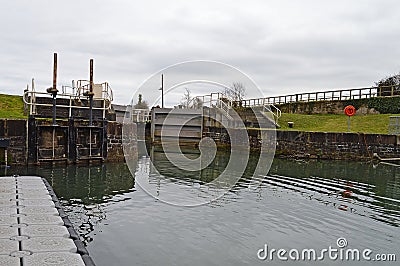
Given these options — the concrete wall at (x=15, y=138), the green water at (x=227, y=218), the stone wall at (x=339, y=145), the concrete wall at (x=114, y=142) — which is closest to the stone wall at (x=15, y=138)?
the concrete wall at (x=15, y=138)

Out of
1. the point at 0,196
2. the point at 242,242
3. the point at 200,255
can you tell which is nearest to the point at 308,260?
the point at 242,242

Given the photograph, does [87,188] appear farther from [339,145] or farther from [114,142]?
[339,145]

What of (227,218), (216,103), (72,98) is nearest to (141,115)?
(216,103)

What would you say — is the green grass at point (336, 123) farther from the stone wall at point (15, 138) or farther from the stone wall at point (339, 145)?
the stone wall at point (15, 138)

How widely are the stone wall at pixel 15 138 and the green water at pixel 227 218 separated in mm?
1030

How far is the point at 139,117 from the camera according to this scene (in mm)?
34281

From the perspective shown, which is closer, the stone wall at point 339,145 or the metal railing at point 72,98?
the metal railing at point 72,98

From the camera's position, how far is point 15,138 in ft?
52.2

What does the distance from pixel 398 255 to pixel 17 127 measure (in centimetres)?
1416

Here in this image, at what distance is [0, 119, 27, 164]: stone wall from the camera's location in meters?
15.7

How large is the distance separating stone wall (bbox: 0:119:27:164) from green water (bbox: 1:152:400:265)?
103 centimetres

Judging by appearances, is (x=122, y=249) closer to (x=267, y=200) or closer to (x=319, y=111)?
(x=267, y=200)

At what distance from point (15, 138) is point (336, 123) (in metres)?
22.6

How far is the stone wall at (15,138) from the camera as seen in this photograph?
616 inches
